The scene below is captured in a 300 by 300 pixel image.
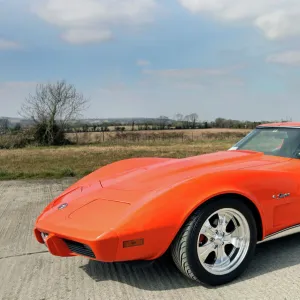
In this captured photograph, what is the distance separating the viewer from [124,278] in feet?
10.5

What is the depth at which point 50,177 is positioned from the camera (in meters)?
8.85

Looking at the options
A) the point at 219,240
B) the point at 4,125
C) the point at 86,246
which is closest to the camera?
the point at 86,246

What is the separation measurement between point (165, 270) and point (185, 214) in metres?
0.81

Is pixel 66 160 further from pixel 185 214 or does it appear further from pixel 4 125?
pixel 4 125

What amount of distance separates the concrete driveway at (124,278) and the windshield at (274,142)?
3.26 feet

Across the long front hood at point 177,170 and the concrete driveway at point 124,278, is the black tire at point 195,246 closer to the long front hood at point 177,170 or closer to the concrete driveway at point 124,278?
the concrete driveway at point 124,278

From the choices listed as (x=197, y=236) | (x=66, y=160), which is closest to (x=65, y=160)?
(x=66, y=160)

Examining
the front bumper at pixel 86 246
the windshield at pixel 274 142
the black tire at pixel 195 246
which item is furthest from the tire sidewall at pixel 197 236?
the windshield at pixel 274 142

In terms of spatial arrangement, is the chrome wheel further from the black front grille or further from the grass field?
the grass field

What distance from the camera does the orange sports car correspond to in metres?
2.74

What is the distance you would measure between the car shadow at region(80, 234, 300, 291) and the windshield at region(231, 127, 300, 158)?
40.1 inches

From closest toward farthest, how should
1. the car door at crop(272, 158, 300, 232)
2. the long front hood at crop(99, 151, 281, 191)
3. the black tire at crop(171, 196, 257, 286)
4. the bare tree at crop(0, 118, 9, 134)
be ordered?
the black tire at crop(171, 196, 257, 286) → the long front hood at crop(99, 151, 281, 191) → the car door at crop(272, 158, 300, 232) → the bare tree at crop(0, 118, 9, 134)

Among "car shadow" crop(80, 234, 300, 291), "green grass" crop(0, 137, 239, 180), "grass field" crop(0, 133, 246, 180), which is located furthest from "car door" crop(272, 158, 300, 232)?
"grass field" crop(0, 133, 246, 180)

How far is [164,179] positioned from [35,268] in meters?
1.50
